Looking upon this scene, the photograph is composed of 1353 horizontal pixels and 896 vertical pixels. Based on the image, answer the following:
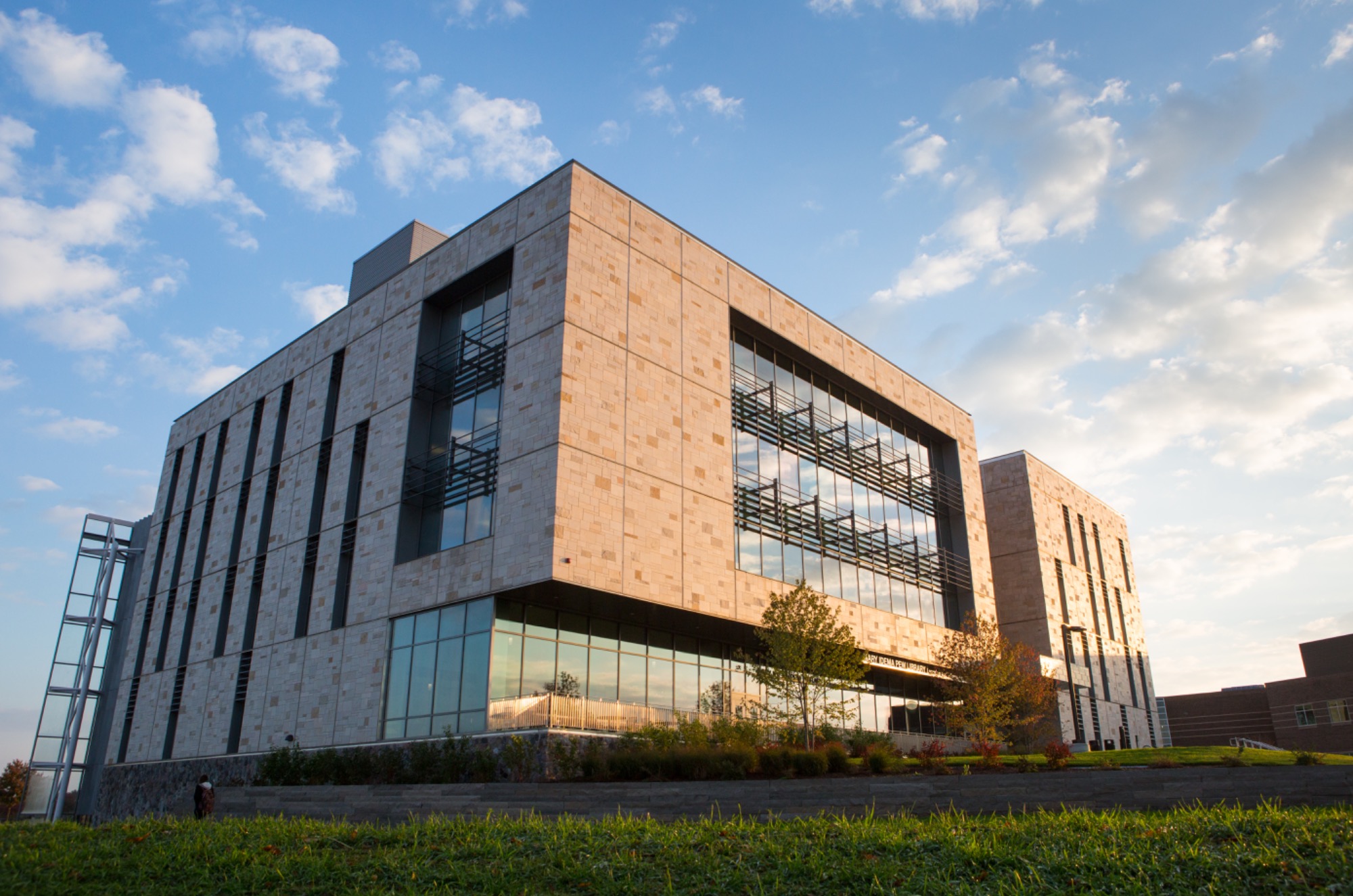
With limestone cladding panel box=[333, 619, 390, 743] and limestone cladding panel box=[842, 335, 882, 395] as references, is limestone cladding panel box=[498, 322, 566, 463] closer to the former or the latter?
limestone cladding panel box=[333, 619, 390, 743]

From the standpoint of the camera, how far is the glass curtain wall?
35.4 metres

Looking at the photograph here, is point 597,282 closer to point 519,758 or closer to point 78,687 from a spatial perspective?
point 519,758

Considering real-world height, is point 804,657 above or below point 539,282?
below

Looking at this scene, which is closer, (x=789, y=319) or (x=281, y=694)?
(x=281, y=694)

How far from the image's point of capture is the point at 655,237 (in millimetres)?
33125

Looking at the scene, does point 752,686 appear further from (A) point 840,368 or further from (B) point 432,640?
(A) point 840,368

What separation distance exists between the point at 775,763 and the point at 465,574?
1128 centimetres

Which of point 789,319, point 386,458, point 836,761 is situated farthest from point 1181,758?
point 386,458

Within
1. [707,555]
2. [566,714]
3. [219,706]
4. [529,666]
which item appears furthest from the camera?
[219,706]

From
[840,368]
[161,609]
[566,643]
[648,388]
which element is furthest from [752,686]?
[161,609]

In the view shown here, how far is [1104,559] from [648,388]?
139 feet

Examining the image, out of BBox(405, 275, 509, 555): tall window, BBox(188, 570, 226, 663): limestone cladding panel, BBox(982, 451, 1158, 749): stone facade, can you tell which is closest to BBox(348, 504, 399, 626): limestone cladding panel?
BBox(405, 275, 509, 555): tall window

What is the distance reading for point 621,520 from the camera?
1110 inches

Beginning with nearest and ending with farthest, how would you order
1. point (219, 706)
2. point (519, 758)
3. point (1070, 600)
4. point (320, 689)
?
point (519, 758), point (320, 689), point (219, 706), point (1070, 600)
